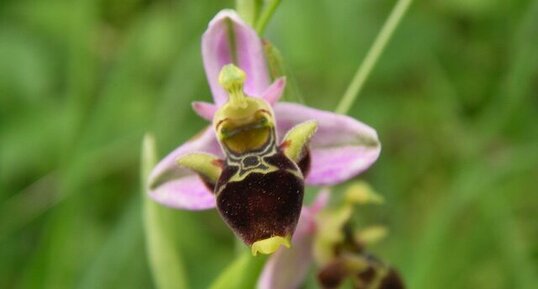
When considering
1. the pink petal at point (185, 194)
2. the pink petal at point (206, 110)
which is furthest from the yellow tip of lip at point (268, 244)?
the pink petal at point (206, 110)

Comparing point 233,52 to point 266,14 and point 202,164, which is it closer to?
point 266,14

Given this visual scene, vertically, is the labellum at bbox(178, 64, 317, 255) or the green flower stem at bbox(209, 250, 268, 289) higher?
the labellum at bbox(178, 64, 317, 255)

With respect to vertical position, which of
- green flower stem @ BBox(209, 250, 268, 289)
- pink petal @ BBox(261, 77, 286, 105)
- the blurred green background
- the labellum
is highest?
pink petal @ BBox(261, 77, 286, 105)

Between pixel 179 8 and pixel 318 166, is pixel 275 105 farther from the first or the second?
pixel 179 8

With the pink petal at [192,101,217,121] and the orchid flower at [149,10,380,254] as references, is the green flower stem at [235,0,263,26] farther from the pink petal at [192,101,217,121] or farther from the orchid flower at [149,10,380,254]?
the pink petal at [192,101,217,121]

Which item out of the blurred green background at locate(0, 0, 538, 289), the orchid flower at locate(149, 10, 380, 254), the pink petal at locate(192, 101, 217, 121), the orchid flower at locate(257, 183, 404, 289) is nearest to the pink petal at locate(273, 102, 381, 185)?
the orchid flower at locate(149, 10, 380, 254)

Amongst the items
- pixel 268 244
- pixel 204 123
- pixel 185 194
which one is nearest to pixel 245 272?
pixel 185 194
